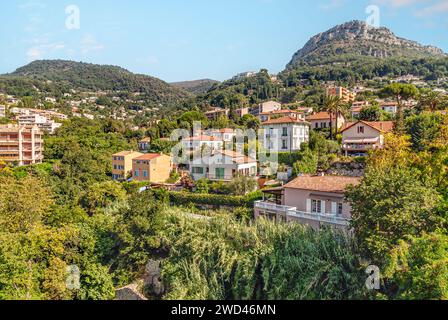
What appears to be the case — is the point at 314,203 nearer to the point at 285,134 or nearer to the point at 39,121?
the point at 285,134

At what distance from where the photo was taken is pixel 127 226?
22.0 m

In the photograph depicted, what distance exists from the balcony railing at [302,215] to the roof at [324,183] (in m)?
1.64

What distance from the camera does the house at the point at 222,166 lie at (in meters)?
38.4

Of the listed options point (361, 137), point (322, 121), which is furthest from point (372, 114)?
point (361, 137)

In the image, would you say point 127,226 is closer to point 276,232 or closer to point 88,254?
point 88,254

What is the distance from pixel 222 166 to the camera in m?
39.0

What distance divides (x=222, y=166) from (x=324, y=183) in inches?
660

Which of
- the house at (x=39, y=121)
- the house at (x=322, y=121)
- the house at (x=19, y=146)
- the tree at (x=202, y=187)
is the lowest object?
the tree at (x=202, y=187)

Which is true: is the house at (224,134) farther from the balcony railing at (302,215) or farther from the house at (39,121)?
the house at (39,121)

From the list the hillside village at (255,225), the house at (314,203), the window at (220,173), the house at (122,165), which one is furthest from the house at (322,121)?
the house at (314,203)

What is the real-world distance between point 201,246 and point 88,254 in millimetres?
7191

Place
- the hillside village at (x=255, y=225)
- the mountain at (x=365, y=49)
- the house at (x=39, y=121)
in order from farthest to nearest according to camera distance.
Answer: the mountain at (x=365, y=49) → the house at (x=39, y=121) → the hillside village at (x=255, y=225)

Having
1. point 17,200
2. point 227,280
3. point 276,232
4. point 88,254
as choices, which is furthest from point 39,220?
point 276,232

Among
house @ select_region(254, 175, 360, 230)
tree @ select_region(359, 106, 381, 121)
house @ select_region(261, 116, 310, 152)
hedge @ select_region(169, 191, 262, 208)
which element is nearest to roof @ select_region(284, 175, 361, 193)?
house @ select_region(254, 175, 360, 230)
